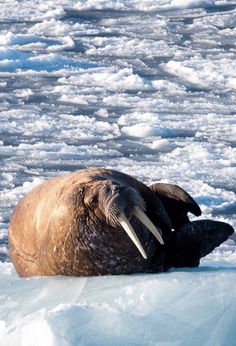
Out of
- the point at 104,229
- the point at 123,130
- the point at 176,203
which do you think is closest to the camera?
the point at 104,229

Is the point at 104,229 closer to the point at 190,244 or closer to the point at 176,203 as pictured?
the point at 190,244

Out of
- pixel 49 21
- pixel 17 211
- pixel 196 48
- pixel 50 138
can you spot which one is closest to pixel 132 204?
pixel 17 211

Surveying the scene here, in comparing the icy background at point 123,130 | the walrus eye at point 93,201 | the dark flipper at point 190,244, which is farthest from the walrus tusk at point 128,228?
the dark flipper at point 190,244

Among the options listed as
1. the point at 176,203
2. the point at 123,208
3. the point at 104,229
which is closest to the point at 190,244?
the point at 176,203

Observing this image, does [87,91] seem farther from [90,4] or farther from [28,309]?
[28,309]

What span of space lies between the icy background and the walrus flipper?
14.0 inches

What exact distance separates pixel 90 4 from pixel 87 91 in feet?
17.1

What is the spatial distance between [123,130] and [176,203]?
4737 millimetres

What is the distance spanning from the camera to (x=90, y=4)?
687 inches

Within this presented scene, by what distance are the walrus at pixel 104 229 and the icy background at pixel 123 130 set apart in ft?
0.49

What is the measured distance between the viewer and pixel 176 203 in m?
6.12

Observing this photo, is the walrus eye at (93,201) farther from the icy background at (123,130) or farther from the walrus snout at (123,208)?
the icy background at (123,130)

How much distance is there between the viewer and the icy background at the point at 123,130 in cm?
434

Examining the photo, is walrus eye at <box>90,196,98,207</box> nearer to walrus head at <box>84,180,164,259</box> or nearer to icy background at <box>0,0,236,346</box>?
walrus head at <box>84,180,164,259</box>
